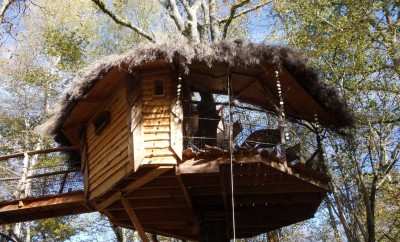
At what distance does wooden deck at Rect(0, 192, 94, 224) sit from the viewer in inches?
395

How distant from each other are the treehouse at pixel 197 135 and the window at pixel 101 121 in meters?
0.03

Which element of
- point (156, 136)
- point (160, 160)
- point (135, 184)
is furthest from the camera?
point (135, 184)

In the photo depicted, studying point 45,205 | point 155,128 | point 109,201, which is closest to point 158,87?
point 155,128

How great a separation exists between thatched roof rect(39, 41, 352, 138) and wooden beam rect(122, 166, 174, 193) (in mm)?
1623

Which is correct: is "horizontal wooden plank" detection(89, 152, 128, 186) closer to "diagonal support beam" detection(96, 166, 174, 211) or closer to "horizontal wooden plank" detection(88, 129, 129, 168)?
"horizontal wooden plank" detection(88, 129, 129, 168)

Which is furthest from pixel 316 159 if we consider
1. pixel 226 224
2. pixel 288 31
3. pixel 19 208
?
pixel 19 208

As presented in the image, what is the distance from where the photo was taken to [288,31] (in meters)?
12.2

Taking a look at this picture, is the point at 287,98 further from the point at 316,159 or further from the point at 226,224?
the point at 226,224

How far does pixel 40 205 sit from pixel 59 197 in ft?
1.30

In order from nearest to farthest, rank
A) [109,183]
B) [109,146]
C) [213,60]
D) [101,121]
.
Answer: [213,60] < [109,183] < [109,146] < [101,121]

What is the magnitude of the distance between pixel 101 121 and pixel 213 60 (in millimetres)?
2661

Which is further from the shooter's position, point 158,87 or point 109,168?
point 109,168

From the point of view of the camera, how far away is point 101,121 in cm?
931

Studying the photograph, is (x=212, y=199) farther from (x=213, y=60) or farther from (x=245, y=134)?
(x=213, y=60)
